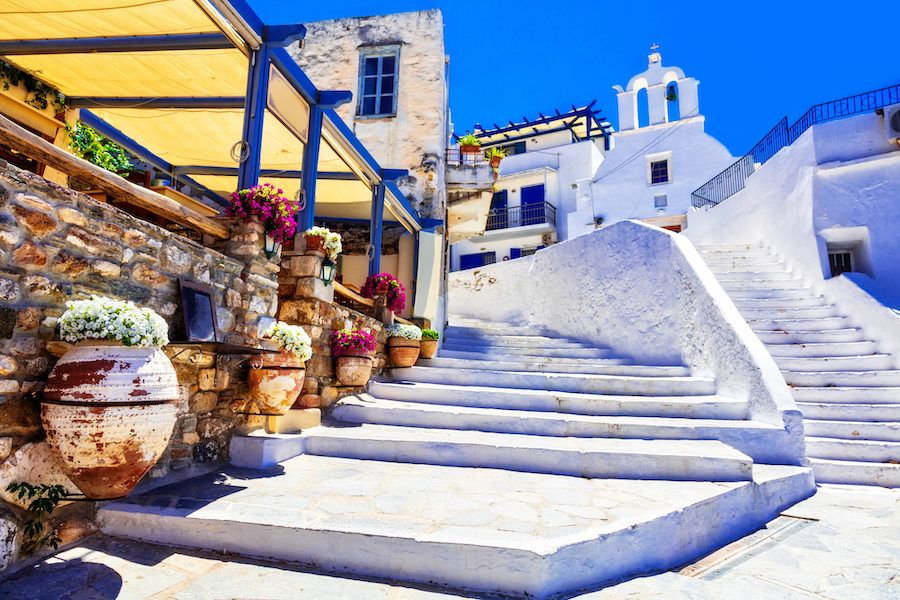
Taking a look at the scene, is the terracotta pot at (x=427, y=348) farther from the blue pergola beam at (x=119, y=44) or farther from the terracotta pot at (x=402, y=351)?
the blue pergola beam at (x=119, y=44)

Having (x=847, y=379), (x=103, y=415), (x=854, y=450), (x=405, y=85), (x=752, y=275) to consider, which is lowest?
(x=854, y=450)

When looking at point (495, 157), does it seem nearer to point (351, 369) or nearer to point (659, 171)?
point (351, 369)

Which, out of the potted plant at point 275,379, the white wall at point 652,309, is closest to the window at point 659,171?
the white wall at point 652,309

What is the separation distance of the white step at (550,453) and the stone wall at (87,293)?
44.8 inches

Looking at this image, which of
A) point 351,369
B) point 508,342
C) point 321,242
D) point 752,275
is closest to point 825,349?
point 752,275

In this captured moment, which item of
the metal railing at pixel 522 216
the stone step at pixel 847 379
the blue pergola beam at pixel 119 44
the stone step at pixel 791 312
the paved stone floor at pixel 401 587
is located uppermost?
the metal railing at pixel 522 216

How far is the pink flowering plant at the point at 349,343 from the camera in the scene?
5.47 metres

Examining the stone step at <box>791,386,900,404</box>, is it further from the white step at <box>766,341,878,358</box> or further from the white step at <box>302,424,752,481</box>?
the white step at <box>302,424,752,481</box>

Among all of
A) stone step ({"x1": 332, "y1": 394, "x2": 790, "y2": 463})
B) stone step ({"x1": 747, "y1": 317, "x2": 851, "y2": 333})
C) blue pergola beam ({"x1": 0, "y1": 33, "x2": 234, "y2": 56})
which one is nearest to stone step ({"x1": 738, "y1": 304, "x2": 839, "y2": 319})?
stone step ({"x1": 747, "y1": 317, "x2": 851, "y2": 333})

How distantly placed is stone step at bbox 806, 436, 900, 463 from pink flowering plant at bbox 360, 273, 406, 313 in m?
5.46

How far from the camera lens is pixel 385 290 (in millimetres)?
7434

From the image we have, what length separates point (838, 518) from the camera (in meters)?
3.90

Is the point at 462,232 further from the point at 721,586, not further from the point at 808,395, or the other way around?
the point at 721,586

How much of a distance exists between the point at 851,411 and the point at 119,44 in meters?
8.76
